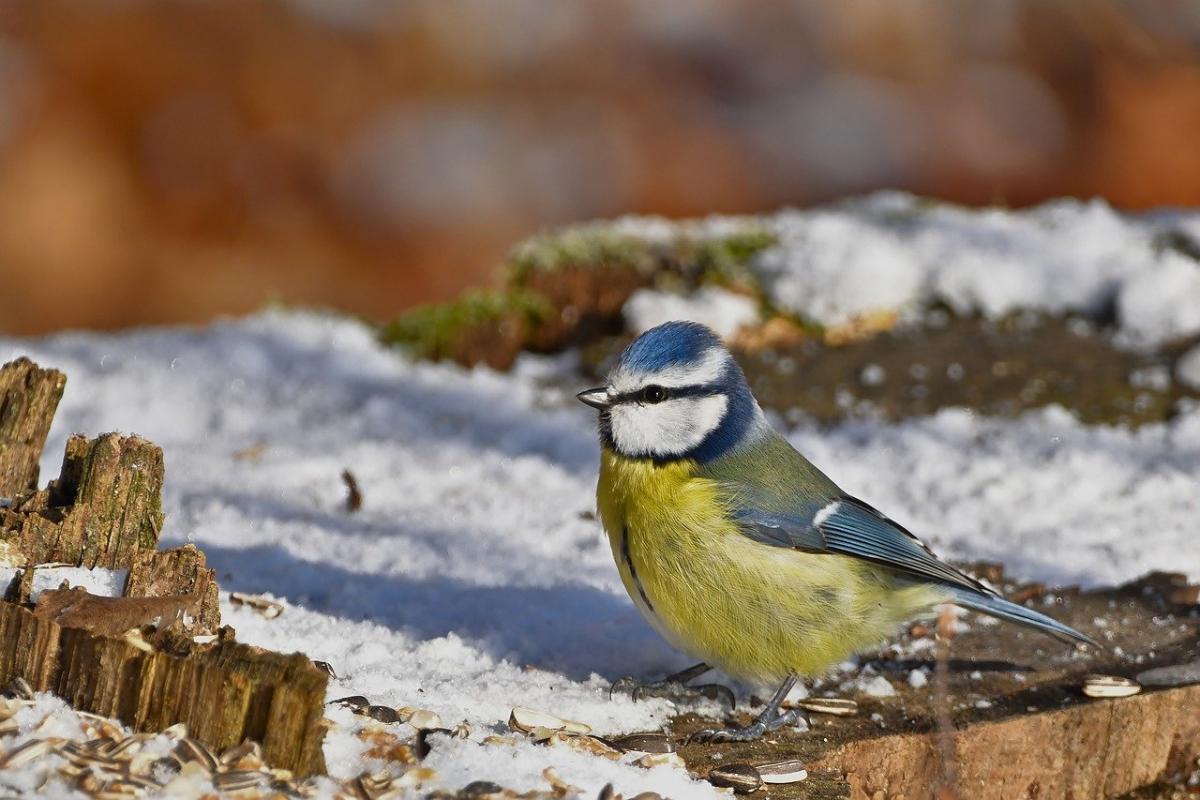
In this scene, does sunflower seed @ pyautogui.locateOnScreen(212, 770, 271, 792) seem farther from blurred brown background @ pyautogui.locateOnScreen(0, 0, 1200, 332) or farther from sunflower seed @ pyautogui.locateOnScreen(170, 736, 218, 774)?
blurred brown background @ pyautogui.locateOnScreen(0, 0, 1200, 332)

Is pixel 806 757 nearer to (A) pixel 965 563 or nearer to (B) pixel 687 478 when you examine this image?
(B) pixel 687 478

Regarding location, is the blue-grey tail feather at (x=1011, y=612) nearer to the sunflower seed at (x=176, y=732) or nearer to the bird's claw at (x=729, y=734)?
the bird's claw at (x=729, y=734)

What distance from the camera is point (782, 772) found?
8.62 feet

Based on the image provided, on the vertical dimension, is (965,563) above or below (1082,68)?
below

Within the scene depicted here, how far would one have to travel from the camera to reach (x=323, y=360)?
17.0 ft

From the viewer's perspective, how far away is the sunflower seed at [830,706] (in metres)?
2.96

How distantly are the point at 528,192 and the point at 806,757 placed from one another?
7492mm

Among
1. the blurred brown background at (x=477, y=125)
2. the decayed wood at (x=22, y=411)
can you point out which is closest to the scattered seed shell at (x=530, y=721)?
the decayed wood at (x=22, y=411)

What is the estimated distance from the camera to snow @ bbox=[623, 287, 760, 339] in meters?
5.25

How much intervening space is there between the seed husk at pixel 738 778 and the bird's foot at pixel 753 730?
0.60 feet

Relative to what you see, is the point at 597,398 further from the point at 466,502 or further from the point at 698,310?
the point at 698,310

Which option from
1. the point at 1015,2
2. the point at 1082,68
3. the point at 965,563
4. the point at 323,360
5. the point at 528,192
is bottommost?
the point at 965,563

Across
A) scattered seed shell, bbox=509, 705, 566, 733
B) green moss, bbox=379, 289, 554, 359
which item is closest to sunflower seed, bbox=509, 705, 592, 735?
scattered seed shell, bbox=509, 705, 566, 733

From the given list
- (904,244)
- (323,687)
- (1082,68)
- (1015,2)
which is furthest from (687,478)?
(1015,2)
